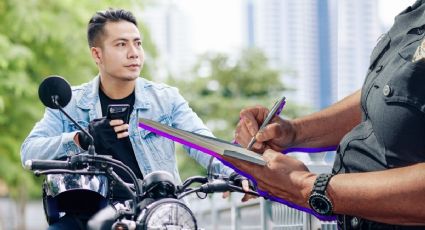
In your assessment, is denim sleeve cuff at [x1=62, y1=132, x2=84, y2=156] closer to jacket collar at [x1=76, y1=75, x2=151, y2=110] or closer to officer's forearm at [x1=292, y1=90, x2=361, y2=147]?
jacket collar at [x1=76, y1=75, x2=151, y2=110]

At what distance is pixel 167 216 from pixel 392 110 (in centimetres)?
67

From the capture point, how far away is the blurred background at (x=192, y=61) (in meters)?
16.6

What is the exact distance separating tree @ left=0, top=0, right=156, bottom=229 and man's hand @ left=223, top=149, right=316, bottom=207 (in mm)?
13136

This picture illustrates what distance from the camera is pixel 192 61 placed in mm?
41562

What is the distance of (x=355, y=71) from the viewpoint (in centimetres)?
6022

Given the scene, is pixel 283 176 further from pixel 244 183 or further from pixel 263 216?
pixel 263 216

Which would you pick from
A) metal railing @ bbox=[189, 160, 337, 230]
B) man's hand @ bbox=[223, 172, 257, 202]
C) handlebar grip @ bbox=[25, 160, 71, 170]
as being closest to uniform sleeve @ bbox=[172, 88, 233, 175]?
metal railing @ bbox=[189, 160, 337, 230]

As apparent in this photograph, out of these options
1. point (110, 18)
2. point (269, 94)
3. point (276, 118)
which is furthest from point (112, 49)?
point (269, 94)

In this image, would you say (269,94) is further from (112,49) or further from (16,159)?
(112,49)

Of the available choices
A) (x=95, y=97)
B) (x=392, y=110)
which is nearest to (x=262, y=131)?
(x=392, y=110)

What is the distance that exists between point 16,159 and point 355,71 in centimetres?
4303

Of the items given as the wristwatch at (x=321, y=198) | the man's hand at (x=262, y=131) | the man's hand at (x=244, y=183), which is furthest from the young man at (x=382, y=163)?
the man's hand at (x=244, y=183)

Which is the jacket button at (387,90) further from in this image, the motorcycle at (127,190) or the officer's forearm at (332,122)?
the motorcycle at (127,190)

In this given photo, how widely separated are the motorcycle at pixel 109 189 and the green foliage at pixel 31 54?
39.3 ft
